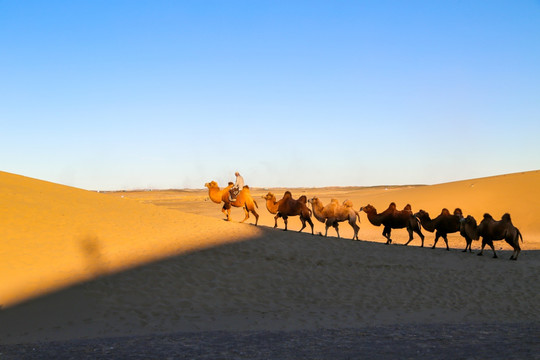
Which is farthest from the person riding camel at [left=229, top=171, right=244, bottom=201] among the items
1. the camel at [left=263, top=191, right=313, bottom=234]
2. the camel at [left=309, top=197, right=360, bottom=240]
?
the camel at [left=309, top=197, right=360, bottom=240]

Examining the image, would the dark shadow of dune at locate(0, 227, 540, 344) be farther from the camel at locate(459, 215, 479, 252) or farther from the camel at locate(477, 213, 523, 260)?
the camel at locate(459, 215, 479, 252)

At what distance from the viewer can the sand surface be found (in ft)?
36.3

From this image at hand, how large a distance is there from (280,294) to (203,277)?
2.00 m

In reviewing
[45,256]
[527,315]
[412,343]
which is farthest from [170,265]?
[527,315]

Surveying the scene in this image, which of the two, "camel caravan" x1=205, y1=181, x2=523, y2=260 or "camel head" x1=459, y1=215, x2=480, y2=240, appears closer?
"camel caravan" x1=205, y1=181, x2=523, y2=260

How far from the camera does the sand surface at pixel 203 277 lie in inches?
436

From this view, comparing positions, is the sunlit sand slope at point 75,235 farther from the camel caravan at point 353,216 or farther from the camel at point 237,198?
the camel caravan at point 353,216

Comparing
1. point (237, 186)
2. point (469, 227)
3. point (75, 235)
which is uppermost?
point (237, 186)

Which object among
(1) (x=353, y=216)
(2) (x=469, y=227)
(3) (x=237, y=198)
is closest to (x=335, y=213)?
(1) (x=353, y=216)

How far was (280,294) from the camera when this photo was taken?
1326 centimetres

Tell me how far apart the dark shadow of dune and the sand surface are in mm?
37

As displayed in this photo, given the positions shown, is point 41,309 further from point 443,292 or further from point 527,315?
point 527,315

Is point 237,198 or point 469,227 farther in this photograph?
point 469,227

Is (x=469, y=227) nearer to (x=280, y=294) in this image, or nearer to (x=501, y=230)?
(x=501, y=230)
